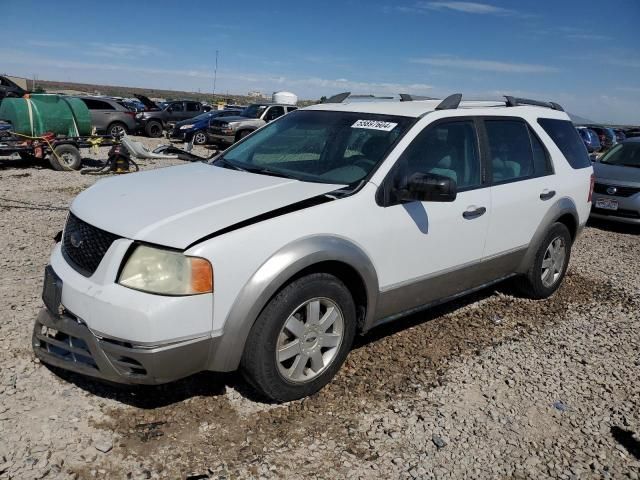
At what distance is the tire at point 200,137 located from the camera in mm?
20203

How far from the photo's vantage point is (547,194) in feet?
15.0

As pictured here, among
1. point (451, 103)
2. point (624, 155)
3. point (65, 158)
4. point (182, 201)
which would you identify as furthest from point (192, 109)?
point (182, 201)

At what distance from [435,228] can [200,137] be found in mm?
18035

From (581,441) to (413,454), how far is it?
1.01 meters

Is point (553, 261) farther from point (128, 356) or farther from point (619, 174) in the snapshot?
point (619, 174)

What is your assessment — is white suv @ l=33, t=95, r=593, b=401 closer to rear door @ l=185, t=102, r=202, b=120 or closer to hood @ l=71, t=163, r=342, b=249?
hood @ l=71, t=163, r=342, b=249

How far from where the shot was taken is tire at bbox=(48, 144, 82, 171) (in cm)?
1195

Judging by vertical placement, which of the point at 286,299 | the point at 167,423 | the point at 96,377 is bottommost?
the point at 167,423

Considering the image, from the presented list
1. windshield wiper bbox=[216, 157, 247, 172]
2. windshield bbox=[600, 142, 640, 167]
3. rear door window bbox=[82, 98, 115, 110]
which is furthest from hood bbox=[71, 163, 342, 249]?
rear door window bbox=[82, 98, 115, 110]

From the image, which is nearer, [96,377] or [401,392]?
[96,377]

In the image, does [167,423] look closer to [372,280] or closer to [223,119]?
[372,280]

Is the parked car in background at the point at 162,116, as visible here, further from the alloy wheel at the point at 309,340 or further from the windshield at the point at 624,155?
the alloy wheel at the point at 309,340

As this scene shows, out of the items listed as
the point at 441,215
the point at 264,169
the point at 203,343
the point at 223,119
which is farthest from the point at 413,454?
the point at 223,119

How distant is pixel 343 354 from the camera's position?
3.30 m
